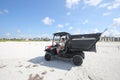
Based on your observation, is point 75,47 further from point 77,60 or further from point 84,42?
point 77,60

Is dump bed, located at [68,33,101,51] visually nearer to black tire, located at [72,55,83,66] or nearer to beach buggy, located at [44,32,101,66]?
beach buggy, located at [44,32,101,66]

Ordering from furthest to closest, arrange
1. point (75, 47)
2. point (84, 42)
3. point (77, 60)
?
point (75, 47) → point (77, 60) → point (84, 42)

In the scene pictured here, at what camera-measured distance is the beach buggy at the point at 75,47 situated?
673 cm

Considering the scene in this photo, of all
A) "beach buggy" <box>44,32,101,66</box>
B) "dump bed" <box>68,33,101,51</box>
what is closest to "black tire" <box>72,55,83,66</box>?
"beach buggy" <box>44,32,101,66</box>

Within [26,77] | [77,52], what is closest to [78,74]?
[77,52]

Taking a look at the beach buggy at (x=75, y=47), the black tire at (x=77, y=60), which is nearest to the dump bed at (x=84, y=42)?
the beach buggy at (x=75, y=47)

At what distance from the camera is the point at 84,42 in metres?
6.91

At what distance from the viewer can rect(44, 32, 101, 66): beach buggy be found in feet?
22.1

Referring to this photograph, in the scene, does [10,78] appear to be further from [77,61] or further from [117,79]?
[117,79]

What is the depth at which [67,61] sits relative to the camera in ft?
27.2

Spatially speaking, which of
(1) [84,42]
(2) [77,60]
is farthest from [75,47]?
(2) [77,60]

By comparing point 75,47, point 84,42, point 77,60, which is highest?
point 84,42

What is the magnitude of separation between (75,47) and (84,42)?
0.71 m

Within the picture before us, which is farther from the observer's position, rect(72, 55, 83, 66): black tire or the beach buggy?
rect(72, 55, 83, 66): black tire
